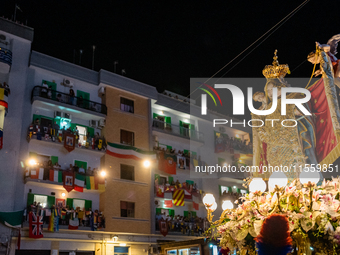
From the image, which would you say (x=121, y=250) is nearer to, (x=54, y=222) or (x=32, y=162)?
(x=54, y=222)

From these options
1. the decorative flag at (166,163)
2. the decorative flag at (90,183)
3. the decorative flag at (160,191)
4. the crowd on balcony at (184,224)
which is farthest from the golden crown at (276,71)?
the decorative flag at (166,163)

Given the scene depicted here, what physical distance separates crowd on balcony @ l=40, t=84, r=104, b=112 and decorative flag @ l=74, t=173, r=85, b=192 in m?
4.95

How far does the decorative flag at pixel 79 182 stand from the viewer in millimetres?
21812

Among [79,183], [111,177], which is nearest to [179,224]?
[111,177]

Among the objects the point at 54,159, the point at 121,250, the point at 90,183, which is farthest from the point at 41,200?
the point at 121,250

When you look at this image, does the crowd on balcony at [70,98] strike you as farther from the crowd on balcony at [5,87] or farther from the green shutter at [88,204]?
the green shutter at [88,204]

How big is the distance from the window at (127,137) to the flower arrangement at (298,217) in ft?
68.3

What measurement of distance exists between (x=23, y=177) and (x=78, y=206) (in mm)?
3703

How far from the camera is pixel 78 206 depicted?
888 inches

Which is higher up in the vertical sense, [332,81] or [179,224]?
[332,81]

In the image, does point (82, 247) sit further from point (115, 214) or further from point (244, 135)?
point (244, 135)

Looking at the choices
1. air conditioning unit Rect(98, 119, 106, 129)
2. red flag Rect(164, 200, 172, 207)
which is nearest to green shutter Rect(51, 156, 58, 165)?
air conditioning unit Rect(98, 119, 106, 129)

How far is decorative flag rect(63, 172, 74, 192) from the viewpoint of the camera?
21.5m

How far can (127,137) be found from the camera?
26406 mm
